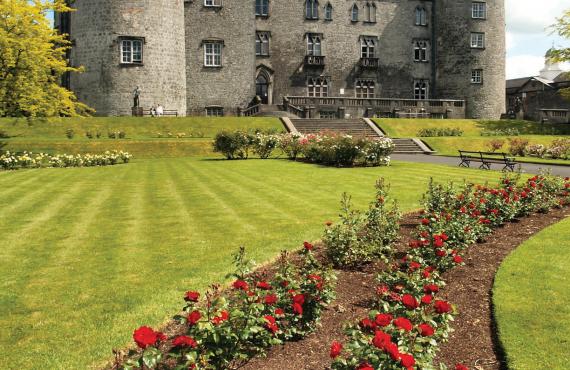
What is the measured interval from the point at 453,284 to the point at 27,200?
40.2ft

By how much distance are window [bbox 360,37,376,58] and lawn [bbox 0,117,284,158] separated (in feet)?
66.0

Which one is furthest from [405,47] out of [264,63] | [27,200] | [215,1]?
[27,200]

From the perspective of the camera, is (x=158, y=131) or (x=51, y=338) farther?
(x=158, y=131)

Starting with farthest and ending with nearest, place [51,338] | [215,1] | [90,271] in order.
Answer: [215,1]
[90,271]
[51,338]

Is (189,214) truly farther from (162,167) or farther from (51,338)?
(162,167)

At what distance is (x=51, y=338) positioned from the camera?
5.86 metres

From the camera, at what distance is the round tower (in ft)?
139

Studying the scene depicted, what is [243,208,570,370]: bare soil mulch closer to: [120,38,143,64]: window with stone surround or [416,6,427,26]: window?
[120,38,143,64]: window with stone surround

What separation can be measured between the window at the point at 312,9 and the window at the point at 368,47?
584cm

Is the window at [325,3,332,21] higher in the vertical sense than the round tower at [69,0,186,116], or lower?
higher

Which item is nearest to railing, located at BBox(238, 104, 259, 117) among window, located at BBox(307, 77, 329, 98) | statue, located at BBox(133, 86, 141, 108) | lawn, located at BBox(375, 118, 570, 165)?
window, located at BBox(307, 77, 329, 98)

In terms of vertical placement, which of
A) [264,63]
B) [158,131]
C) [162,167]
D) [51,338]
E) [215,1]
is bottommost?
[51,338]

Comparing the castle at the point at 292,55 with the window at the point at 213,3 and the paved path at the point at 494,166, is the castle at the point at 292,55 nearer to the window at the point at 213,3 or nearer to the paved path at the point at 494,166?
the window at the point at 213,3

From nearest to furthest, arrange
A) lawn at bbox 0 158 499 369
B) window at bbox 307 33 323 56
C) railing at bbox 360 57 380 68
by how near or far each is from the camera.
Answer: lawn at bbox 0 158 499 369
window at bbox 307 33 323 56
railing at bbox 360 57 380 68
